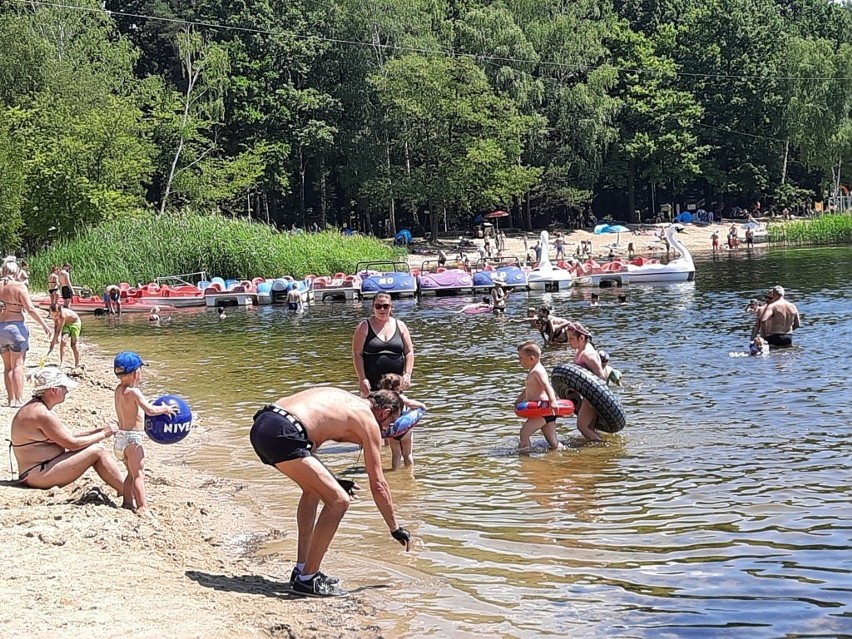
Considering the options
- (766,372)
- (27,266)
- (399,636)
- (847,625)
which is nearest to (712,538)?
(847,625)

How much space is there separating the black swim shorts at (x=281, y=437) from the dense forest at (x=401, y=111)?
4153 centimetres

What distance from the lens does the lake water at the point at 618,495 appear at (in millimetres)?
6730

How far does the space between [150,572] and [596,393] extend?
240 inches

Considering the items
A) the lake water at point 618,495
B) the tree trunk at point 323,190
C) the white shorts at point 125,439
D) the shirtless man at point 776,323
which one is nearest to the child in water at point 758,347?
the lake water at point 618,495

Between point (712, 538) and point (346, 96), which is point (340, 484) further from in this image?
point (346, 96)

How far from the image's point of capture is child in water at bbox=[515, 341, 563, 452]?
36.7ft

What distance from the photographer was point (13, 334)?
13820mm

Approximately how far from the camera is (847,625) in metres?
6.24

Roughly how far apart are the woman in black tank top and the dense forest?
38.0 m

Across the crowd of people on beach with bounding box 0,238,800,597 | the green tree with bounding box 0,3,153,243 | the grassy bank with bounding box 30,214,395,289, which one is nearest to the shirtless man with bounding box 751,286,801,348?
the crowd of people on beach with bounding box 0,238,800,597

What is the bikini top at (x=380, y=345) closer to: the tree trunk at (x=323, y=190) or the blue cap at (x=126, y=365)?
the blue cap at (x=126, y=365)

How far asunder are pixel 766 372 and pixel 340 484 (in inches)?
460

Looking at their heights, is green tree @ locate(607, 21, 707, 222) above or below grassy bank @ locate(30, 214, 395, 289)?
above

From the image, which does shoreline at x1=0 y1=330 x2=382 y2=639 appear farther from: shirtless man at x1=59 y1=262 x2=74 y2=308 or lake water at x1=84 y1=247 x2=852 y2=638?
shirtless man at x1=59 y1=262 x2=74 y2=308
